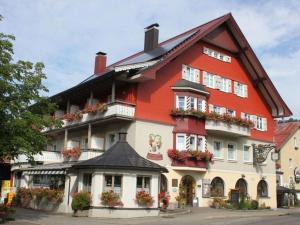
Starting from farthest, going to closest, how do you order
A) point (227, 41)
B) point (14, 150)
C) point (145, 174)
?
point (227, 41) < point (145, 174) < point (14, 150)

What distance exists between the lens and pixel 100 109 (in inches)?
1213

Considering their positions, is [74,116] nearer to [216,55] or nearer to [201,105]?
[201,105]

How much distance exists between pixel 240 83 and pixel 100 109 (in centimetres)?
1370

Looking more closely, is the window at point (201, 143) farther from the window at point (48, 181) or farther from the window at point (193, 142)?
the window at point (48, 181)

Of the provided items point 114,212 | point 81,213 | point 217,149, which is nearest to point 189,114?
point 217,149

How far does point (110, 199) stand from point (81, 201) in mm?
1708

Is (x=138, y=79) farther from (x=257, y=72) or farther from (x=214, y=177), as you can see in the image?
(x=257, y=72)

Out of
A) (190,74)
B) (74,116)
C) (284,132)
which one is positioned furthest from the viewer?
(284,132)

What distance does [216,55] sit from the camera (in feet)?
121

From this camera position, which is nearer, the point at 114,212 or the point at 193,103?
the point at 114,212

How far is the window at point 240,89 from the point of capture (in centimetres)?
3834

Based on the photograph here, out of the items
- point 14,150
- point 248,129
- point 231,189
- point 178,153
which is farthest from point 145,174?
point 248,129

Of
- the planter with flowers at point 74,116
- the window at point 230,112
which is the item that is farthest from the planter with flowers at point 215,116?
the planter with flowers at point 74,116

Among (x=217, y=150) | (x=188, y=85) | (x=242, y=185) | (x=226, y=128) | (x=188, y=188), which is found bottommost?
(x=188, y=188)
